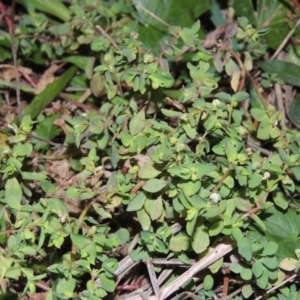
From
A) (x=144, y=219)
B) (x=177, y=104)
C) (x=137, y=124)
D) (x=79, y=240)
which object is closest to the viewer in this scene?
(x=79, y=240)

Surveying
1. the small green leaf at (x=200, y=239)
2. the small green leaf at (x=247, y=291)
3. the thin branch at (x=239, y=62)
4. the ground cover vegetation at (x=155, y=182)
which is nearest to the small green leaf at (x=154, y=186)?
the ground cover vegetation at (x=155, y=182)

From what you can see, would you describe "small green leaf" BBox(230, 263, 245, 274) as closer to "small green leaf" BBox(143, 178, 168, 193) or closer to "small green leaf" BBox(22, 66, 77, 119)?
"small green leaf" BBox(143, 178, 168, 193)

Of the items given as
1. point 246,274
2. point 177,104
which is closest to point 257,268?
point 246,274

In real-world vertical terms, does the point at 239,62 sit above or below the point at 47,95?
above

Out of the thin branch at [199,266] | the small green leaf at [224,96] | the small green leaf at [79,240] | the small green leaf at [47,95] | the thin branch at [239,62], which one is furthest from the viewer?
the small green leaf at [47,95]

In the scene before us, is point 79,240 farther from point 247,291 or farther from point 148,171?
point 247,291

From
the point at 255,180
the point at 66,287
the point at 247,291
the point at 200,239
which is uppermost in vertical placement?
the point at 255,180

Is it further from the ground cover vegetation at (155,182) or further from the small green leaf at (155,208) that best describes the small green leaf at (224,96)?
the small green leaf at (155,208)

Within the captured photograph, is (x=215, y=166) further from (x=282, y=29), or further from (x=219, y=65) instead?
(x=282, y=29)

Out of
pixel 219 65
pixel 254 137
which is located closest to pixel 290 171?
pixel 254 137
